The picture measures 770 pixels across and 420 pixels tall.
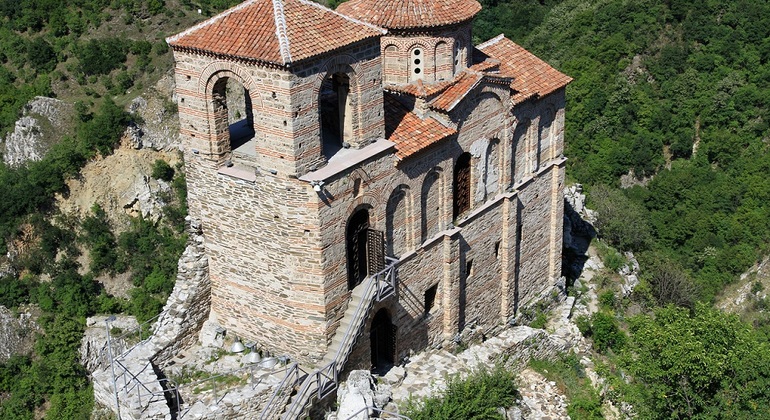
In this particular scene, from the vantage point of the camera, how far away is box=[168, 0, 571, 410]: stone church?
22750 mm

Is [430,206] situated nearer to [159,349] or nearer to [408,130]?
[408,130]

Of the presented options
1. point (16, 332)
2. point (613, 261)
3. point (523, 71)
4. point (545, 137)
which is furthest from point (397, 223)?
point (16, 332)

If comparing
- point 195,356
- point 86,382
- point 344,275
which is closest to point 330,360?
point 344,275

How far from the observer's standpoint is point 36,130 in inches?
2395

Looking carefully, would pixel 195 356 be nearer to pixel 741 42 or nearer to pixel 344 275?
pixel 344 275

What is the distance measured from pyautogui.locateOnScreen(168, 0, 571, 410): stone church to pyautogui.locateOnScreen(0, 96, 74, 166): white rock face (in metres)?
39.1

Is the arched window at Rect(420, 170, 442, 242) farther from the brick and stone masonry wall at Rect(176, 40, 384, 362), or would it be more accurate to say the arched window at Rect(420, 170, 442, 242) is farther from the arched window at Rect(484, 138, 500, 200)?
the brick and stone masonry wall at Rect(176, 40, 384, 362)

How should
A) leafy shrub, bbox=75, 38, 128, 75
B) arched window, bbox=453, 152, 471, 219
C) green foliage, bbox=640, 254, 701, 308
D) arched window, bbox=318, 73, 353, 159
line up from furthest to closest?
leafy shrub, bbox=75, 38, 128, 75
green foliage, bbox=640, 254, 701, 308
arched window, bbox=453, 152, 471, 219
arched window, bbox=318, 73, 353, 159

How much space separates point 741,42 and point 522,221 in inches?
1575

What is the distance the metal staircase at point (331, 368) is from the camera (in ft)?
76.9

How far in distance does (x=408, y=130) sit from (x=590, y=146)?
40427 millimetres

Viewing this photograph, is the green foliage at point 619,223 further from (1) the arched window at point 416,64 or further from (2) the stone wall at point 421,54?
(1) the arched window at point 416,64

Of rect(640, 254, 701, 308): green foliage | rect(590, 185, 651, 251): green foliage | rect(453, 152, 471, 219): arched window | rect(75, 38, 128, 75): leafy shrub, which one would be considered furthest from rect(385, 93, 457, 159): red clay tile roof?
rect(75, 38, 128, 75): leafy shrub

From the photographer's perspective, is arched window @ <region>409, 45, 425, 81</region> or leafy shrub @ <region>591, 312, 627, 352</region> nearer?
arched window @ <region>409, 45, 425, 81</region>
